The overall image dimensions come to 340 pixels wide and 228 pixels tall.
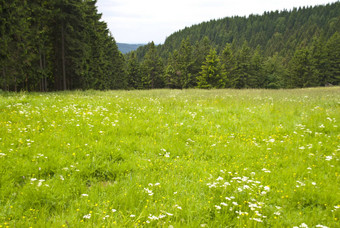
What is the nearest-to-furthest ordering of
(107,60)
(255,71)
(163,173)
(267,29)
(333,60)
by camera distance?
(163,173)
(107,60)
(333,60)
(255,71)
(267,29)

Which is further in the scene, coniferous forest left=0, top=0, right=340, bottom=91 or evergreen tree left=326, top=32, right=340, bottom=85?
evergreen tree left=326, top=32, right=340, bottom=85

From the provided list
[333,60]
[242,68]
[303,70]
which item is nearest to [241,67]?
[242,68]

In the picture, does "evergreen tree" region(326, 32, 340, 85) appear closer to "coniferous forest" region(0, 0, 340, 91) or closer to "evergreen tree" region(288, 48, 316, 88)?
"coniferous forest" region(0, 0, 340, 91)

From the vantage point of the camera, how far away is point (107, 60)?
48.9 metres

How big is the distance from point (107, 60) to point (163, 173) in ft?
159

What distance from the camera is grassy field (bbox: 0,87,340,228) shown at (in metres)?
3.27

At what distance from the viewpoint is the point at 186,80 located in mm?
57000

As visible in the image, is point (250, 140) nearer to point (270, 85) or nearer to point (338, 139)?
point (338, 139)

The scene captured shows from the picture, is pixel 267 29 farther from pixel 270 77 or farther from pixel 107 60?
pixel 107 60

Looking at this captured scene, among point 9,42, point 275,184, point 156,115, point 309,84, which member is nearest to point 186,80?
point 309,84

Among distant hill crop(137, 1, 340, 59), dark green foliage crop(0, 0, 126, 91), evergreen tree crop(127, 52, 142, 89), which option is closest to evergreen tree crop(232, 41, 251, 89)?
evergreen tree crop(127, 52, 142, 89)

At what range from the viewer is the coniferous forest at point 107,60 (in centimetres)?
2157

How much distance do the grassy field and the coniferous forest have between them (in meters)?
17.4

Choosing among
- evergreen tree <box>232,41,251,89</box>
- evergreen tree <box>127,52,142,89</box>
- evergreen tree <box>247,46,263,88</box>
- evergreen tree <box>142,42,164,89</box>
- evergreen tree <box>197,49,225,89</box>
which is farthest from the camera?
evergreen tree <box>127,52,142,89</box>
